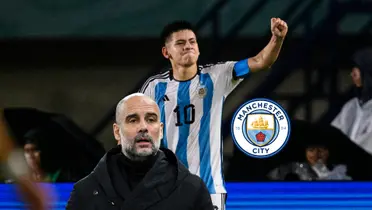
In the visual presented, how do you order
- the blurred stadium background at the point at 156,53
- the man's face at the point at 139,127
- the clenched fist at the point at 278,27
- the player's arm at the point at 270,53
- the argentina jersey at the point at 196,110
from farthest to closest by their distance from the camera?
the argentina jersey at the point at 196,110 → the blurred stadium background at the point at 156,53 → the player's arm at the point at 270,53 → the clenched fist at the point at 278,27 → the man's face at the point at 139,127

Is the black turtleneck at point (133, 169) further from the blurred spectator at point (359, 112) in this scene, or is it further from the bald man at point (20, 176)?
the blurred spectator at point (359, 112)

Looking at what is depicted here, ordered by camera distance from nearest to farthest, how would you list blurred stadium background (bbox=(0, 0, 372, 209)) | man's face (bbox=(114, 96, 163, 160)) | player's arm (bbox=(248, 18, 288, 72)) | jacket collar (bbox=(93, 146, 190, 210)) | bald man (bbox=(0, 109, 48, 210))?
bald man (bbox=(0, 109, 48, 210))
jacket collar (bbox=(93, 146, 190, 210))
man's face (bbox=(114, 96, 163, 160))
player's arm (bbox=(248, 18, 288, 72))
blurred stadium background (bbox=(0, 0, 372, 209))

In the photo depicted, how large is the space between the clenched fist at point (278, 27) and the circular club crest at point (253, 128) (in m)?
0.52

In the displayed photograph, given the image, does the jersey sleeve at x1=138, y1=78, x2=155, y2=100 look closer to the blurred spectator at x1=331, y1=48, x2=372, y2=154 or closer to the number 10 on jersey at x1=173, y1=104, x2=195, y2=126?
the number 10 on jersey at x1=173, y1=104, x2=195, y2=126

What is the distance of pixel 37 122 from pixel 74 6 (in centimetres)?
74

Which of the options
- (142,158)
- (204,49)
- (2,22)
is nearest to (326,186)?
(204,49)

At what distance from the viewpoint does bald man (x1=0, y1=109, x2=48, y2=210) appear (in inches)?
117

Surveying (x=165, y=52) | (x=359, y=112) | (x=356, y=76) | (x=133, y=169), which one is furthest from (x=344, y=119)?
(x=133, y=169)

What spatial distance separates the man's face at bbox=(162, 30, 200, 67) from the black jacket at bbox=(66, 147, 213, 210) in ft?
7.84

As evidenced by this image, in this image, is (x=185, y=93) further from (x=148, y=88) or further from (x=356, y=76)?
(x=356, y=76)

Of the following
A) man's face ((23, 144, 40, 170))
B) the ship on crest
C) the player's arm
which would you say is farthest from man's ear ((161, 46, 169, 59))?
man's face ((23, 144, 40, 170))

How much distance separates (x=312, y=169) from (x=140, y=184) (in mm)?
2563

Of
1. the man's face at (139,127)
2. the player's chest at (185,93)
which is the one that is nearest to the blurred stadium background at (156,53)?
the player's chest at (185,93)

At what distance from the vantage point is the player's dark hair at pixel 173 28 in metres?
5.52
